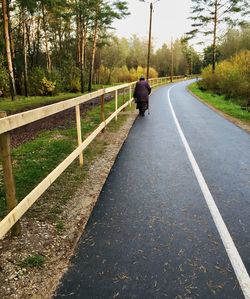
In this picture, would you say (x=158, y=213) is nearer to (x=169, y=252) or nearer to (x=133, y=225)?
(x=133, y=225)

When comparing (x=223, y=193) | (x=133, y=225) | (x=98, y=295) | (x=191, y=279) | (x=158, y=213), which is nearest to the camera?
(x=98, y=295)

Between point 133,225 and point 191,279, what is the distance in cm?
128

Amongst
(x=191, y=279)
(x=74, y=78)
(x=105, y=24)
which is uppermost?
(x=105, y=24)

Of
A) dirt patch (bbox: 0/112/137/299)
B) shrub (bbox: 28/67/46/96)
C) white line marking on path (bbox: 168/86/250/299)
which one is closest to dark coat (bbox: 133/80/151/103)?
white line marking on path (bbox: 168/86/250/299)

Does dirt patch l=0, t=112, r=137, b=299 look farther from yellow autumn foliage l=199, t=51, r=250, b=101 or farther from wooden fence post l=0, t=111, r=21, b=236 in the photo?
yellow autumn foliage l=199, t=51, r=250, b=101

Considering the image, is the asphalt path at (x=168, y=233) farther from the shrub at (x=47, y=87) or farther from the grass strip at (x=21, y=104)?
the shrub at (x=47, y=87)

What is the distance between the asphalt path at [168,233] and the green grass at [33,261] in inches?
13.9

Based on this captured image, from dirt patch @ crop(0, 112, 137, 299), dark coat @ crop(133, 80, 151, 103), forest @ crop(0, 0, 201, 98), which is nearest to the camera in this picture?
dirt patch @ crop(0, 112, 137, 299)

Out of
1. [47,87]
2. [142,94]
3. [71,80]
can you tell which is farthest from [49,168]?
[71,80]

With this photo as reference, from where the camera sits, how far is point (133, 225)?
14.0 ft

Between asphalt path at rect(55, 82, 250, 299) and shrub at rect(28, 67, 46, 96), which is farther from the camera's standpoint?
shrub at rect(28, 67, 46, 96)

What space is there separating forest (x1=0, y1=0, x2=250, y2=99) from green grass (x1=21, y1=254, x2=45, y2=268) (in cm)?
1978

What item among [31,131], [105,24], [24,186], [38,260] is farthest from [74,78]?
[38,260]

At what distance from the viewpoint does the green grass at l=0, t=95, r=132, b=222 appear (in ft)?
16.0
